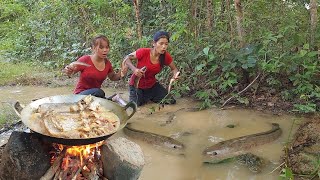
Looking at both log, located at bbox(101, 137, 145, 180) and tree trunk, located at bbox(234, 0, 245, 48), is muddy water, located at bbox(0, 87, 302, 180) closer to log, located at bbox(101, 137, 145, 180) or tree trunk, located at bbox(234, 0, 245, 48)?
log, located at bbox(101, 137, 145, 180)

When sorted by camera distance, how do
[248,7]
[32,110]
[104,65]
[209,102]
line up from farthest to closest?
1. [248,7]
2. [209,102]
3. [104,65]
4. [32,110]

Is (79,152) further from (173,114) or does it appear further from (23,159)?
(173,114)

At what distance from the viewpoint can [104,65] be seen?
445cm

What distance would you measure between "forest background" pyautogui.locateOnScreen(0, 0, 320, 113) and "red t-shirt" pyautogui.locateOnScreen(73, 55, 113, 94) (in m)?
1.57

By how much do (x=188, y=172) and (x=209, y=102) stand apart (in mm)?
1939

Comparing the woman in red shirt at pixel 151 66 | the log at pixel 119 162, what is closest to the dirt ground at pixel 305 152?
the log at pixel 119 162

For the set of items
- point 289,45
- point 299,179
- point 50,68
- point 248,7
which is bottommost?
point 299,179

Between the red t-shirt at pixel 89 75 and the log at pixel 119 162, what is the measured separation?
5.06ft

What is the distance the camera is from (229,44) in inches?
221

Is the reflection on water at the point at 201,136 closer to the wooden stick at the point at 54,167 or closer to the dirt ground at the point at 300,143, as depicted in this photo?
the dirt ground at the point at 300,143

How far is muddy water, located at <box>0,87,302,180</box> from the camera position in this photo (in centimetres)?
347

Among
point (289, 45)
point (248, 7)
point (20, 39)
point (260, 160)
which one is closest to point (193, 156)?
point (260, 160)

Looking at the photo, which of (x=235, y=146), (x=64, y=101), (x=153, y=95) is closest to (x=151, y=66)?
(x=153, y=95)

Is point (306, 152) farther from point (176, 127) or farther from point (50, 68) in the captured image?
point (50, 68)
